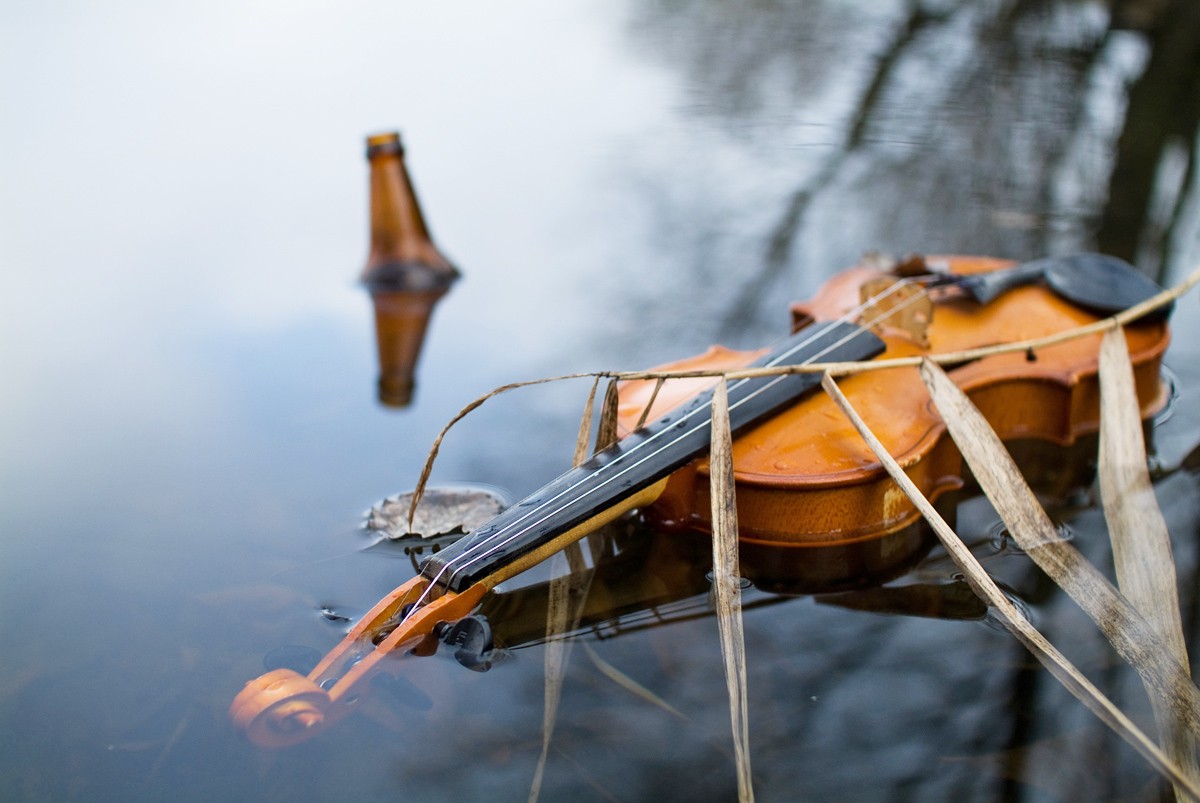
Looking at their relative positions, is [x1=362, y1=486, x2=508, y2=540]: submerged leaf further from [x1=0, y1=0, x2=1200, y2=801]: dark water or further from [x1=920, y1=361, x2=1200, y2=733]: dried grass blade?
[x1=920, y1=361, x2=1200, y2=733]: dried grass blade

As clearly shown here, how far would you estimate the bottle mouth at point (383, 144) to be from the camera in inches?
103

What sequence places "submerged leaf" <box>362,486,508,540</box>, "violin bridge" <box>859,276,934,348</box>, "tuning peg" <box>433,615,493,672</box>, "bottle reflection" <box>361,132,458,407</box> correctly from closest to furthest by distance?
"tuning peg" <box>433,615,493,672</box>, "submerged leaf" <box>362,486,508,540</box>, "violin bridge" <box>859,276,934,348</box>, "bottle reflection" <box>361,132,458,407</box>

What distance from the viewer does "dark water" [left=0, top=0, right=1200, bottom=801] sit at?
1295mm

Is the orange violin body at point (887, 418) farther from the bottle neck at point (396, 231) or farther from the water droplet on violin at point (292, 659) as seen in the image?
the bottle neck at point (396, 231)

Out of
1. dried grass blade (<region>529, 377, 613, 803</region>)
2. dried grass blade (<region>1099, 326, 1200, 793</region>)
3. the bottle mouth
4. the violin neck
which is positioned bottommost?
dried grass blade (<region>529, 377, 613, 803</region>)

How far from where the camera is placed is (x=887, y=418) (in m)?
1.68

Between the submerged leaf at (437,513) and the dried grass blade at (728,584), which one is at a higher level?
the dried grass blade at (728,584)

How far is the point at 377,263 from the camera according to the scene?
8.98 feet

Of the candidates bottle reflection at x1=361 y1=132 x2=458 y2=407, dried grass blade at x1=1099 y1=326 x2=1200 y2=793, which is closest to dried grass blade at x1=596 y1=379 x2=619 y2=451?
dried grass blade at x1=1099 y1=326 x2=1200 y2=793

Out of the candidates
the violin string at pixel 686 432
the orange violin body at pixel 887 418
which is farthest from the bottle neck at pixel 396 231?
the violin string at pixel 686 432

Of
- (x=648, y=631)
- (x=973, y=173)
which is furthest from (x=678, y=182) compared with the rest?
(x=648, y=631)

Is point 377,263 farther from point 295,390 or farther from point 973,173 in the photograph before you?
point 973,173

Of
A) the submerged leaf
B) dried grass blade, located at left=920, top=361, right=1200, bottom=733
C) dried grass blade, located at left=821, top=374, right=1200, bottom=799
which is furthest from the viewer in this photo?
the submerged leaf

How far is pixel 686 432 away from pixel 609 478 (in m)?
0.16
